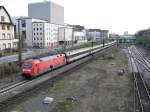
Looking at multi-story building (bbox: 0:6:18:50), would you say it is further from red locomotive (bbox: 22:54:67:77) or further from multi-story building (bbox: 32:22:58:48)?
red locomotive (bbox: 22:54:67:77)

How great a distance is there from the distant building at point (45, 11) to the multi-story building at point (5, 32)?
75.5m

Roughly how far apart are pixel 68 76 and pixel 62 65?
8128 mm

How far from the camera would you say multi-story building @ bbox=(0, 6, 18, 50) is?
6142 centimetres

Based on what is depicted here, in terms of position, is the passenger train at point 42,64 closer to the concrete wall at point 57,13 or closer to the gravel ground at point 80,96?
the gravel ground at point 80,96

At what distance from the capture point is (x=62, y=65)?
41531 millimetres

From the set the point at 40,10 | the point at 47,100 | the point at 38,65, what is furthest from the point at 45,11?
the point at 47,100

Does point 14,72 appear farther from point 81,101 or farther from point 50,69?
point 81,101

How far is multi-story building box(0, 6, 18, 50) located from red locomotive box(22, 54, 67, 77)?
3018 cm

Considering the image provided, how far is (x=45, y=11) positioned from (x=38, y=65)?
116375 millimetres

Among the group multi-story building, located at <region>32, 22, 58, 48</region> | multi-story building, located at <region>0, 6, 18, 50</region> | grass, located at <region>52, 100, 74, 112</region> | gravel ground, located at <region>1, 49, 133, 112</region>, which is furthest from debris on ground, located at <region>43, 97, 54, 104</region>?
multi-story building, located at <region>32, 22, 58, 48</region>

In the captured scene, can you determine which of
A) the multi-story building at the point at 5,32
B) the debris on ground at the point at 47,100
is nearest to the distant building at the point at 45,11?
the multi-story building at the point at 5,32

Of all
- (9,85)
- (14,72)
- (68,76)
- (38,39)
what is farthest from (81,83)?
(38,39)

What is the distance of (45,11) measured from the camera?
465ft

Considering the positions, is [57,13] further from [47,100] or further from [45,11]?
[47,100]
